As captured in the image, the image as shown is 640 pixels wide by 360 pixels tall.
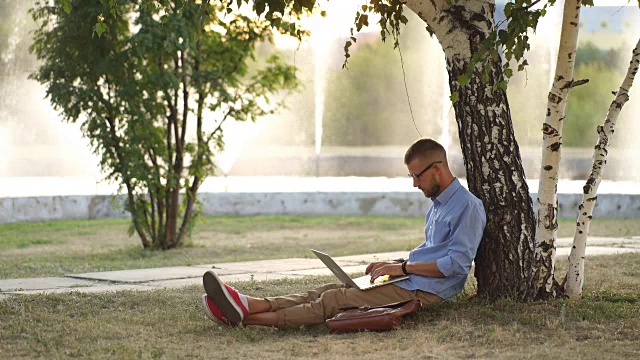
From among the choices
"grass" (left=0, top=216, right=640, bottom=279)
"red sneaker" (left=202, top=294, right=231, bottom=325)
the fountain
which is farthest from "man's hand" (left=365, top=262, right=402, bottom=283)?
the fountain

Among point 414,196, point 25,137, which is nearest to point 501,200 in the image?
point 414,196

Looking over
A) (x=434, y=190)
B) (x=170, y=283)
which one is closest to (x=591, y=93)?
(x=170, y=283)

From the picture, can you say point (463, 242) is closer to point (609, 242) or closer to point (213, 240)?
point (609, 242)

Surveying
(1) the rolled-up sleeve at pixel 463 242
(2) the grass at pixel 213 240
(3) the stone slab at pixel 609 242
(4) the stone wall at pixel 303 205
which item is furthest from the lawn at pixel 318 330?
(4) the stone wall at pixel 303 205

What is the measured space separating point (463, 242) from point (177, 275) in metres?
3.66

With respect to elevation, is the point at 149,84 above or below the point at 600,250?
above

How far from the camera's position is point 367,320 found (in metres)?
5.93

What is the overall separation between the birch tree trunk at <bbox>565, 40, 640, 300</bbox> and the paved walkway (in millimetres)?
2578

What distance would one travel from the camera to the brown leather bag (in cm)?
593

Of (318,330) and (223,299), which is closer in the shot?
(223,299)

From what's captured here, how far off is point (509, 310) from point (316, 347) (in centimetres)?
137

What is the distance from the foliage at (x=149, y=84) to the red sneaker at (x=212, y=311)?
597cm

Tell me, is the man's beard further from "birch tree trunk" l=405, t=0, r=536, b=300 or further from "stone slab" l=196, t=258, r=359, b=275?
"stone slab" l=196, t=258, r=359, b=275

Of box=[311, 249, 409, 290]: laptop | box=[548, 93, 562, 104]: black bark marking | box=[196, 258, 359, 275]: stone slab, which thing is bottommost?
box=[196, 258, 359, 275]: stone slab
